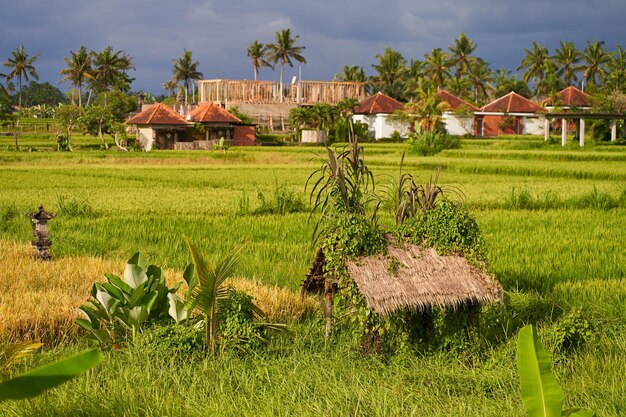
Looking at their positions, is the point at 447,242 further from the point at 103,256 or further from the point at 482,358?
the point at 103,256

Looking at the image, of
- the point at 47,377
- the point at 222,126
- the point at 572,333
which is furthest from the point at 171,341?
the point at 222,126

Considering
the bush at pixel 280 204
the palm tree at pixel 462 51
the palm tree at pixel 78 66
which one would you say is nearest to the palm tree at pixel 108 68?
the palm tree at pixel 78 66

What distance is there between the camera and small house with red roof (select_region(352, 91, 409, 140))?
161ft

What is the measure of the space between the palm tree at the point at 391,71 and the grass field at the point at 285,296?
48259 millimetres

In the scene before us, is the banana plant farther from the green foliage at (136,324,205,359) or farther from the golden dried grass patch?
the golden dried grass patch

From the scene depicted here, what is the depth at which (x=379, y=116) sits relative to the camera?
1944 inches

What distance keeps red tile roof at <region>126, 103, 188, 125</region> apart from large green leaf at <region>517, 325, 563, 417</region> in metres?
38.7

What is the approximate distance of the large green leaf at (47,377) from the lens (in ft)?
8.40

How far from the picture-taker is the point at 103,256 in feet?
33.1

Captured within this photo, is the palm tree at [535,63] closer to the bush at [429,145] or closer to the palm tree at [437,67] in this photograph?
the palm tree at [437,67]

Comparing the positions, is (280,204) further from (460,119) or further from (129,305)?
(460,119)

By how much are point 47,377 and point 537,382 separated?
1699 millimetres

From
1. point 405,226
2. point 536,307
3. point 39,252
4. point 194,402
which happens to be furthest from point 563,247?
point 194,402

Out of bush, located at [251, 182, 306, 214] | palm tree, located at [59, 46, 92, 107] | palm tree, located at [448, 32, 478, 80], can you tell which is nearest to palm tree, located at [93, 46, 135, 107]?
palm tree, located at [59, 46, 92, 107]
